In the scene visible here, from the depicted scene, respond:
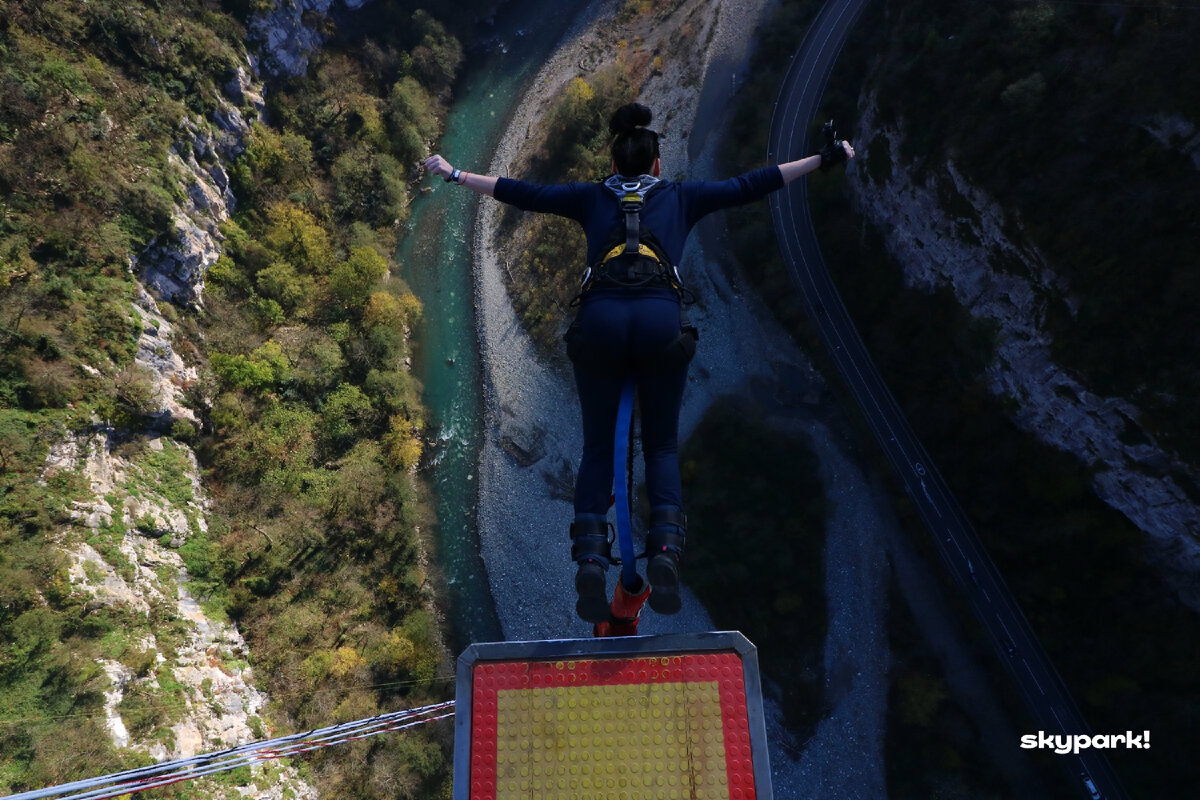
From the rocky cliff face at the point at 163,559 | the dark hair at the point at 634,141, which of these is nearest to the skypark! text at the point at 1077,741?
the dark hair at the point at 634,141

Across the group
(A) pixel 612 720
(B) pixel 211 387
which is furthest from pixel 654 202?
(B) pixel 211 387

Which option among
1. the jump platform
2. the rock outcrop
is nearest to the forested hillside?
the rock outcrop

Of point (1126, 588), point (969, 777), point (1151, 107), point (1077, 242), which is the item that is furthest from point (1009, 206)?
point (969, 777)

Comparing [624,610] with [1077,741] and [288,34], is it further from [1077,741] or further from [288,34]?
[288,34]

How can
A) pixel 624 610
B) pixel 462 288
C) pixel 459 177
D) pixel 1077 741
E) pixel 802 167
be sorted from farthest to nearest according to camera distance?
1. pixel 462 288
2. pixel 1077 741
3. pixel 624 610
4. pixel 459 177
5. pixel 802 167

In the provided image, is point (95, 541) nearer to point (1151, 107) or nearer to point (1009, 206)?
point (1009, 206)

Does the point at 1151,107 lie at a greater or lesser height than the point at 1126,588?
greater
